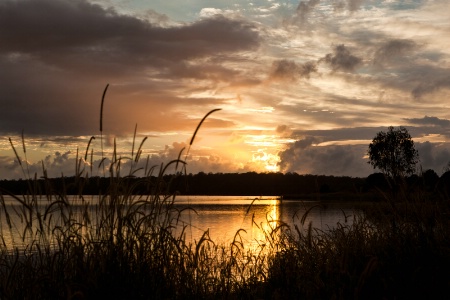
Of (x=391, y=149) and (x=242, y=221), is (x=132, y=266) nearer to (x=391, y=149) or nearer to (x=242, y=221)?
(x=242, y=221)

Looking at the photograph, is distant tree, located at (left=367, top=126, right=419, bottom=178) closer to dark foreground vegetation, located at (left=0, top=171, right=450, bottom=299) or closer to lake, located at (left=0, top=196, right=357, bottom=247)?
lake, located at (left=0, top=196, right=357, bottom=247)

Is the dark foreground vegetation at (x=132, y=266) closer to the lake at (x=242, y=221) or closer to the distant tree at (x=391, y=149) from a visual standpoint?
the lake at (x=242, y=221)

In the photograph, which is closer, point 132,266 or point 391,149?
point 132,266

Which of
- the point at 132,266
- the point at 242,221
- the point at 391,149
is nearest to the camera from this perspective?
the point at 132,266

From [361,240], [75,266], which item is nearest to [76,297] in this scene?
[75,266]

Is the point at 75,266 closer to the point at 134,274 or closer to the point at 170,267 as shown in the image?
the point at 134,274

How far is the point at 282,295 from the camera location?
272 inches

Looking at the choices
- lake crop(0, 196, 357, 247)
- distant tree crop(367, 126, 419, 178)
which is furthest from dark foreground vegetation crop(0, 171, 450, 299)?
distant tree crop(367, 126, 419, 178)

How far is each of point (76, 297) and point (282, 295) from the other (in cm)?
264

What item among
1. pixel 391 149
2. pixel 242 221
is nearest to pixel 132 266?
pixel 242 221

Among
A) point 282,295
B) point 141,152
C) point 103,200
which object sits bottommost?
point 282,295

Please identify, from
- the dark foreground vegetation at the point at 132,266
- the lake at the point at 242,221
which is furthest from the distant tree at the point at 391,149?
the dark foreground vegetation at the point at 132,266

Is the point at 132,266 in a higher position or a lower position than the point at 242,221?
higher

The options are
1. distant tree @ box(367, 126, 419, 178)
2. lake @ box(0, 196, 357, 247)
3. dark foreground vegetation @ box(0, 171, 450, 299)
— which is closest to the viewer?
dark foreground vegetation @ box(0, 171, 450, 299)
